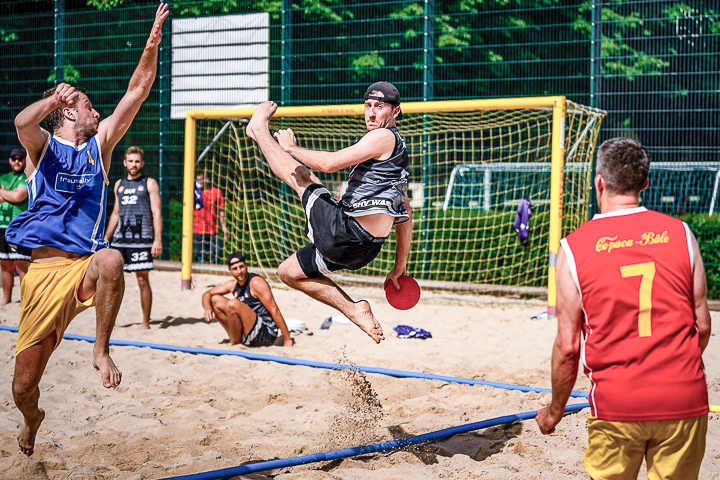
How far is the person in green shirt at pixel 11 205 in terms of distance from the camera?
26.8 ft

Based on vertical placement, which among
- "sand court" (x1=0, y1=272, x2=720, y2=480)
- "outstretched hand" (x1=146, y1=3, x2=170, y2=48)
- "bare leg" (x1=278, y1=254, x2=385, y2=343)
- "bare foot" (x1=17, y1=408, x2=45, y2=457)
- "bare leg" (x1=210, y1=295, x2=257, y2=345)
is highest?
→ "outstretched hand" (x1=146, y1=3, x2=170, y2=48)

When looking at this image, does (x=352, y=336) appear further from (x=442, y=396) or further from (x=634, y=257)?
(x=634, y=257)

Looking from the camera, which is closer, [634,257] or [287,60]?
[634,257]

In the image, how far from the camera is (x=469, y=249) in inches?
440

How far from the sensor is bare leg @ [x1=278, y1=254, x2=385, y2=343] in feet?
13.6

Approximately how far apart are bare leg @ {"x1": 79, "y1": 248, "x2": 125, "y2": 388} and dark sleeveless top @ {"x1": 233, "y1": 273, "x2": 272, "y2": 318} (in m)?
3.53

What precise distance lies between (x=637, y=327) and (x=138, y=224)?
641 cm

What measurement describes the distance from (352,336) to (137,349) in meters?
2.24

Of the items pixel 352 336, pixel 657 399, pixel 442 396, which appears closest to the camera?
pixel 657 399

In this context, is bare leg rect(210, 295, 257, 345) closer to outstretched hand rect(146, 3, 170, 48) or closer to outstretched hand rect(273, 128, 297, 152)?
outstretched hand rect(273, 128, 297, 152)

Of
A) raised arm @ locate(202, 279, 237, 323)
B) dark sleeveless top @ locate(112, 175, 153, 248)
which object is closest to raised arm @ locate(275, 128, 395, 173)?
raised arm @ locate(202, 279, 237, 323)

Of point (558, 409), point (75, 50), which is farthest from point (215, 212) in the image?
point (558, 409)

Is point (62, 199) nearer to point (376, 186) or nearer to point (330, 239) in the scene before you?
point (330, 239)

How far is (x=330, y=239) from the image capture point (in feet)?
13.2
